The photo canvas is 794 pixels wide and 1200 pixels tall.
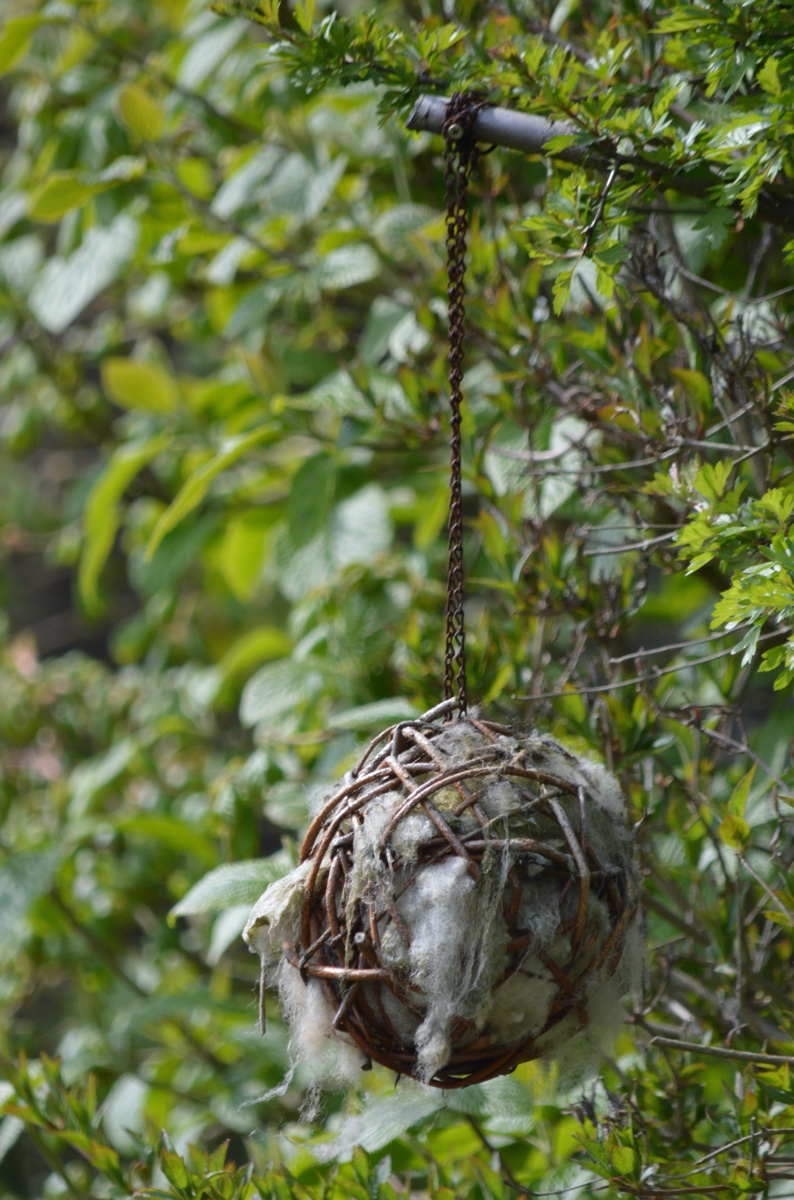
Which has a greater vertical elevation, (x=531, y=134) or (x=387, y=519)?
(x=531, y=134)

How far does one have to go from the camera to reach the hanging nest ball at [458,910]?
820 mm

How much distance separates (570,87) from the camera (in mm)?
938

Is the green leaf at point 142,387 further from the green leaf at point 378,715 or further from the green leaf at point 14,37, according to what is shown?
the green leaf at point 378,715

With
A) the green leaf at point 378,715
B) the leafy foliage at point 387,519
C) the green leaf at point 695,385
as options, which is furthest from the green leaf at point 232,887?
the green leaf at point 695,385

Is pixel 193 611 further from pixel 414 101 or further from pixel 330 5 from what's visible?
pixel 414 101

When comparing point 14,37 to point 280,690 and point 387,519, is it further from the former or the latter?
point 280,690

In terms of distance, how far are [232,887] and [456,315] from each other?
27.5 inches

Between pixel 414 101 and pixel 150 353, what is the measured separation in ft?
4.65

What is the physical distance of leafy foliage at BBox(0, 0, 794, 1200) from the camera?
3.27 ft

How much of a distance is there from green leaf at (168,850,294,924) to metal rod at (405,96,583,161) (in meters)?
0.79

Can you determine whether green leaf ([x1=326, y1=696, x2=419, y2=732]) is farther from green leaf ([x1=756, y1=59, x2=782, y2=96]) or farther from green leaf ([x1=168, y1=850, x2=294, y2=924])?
green leaf ([x1=756, y1=59, x2=782, y2=96])

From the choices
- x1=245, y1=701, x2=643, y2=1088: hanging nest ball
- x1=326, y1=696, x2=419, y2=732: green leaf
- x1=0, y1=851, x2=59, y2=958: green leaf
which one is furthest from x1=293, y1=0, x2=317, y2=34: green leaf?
x1=0, y1=851, x2=59, y2=958: green leaf

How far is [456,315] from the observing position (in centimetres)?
96

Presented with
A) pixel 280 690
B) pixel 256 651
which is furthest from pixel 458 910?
pixel 256 651
